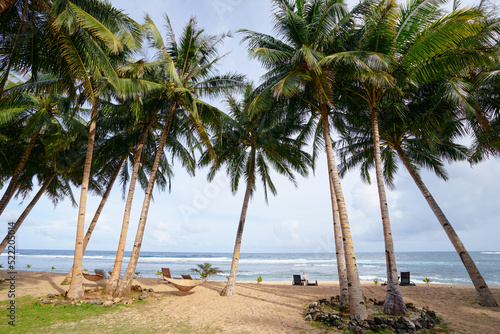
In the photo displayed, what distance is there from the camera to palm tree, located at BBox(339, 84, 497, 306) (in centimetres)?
845

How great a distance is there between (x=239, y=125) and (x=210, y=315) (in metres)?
6.80

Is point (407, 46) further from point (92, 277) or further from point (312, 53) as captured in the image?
point (92, 277)

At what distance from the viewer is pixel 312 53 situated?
696 centimetres

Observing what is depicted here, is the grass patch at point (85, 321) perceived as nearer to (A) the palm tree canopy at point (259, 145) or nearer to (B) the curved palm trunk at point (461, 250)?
(A) the palm tree canopy at point (259, 145)

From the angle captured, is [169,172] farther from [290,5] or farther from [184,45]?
[290,5]

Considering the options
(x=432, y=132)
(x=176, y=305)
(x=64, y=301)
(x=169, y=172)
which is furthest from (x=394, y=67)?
(x=64, y=301)

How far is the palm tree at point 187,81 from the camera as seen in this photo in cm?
917

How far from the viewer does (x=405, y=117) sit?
29.1ft

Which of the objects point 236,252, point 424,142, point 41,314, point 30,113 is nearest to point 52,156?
point 30,113

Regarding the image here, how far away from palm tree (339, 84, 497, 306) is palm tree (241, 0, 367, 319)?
280 cm

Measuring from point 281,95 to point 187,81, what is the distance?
399 centimetres

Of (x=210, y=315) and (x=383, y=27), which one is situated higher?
(x=383, y=27)

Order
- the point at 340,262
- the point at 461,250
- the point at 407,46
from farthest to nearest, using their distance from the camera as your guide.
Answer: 1. the point at 461,250
2. the point at 340,262
3. the point at 407,46

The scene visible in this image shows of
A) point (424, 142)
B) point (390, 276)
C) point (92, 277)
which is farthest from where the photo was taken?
point (92, 277)
